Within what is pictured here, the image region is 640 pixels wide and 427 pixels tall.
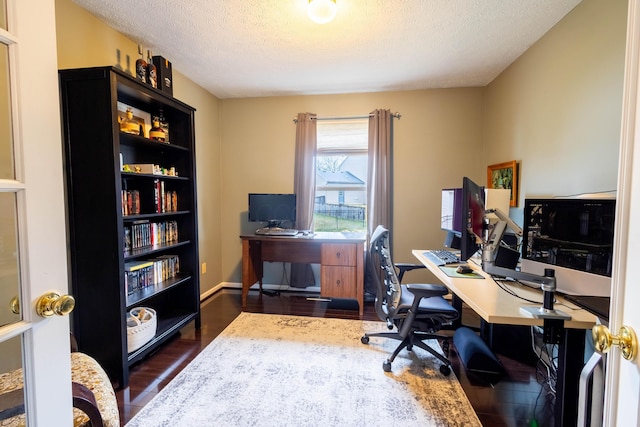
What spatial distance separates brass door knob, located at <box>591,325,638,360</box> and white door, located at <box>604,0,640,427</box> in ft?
0.04

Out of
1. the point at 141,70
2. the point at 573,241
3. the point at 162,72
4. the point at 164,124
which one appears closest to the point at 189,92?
the point at 164,124

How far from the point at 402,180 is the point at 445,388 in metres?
2.18

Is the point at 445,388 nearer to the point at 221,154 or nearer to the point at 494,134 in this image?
the point at 494,134

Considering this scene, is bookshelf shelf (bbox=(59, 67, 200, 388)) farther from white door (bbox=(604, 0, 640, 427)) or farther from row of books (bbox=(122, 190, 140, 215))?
white door (bbox=(604, 0, 640, 427))

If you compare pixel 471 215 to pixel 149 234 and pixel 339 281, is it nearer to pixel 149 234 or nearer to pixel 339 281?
→ pixel 339 281

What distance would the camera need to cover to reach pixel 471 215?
1854 mm

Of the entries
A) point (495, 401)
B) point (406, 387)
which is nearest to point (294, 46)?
point (406, 387)

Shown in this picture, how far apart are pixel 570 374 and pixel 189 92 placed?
3627 millimetres

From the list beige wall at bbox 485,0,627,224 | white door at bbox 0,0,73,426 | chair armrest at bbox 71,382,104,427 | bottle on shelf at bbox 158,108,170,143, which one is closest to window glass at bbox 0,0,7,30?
white door at bbox 0,0,73,426

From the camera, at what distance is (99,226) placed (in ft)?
5.77

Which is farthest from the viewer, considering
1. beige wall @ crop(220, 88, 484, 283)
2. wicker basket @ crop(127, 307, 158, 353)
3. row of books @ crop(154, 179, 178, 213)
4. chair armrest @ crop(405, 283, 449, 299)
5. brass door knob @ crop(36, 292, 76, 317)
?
beige wall @ crop(220, 88, 484, 283)

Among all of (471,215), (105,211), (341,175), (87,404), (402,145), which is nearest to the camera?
(87,404)

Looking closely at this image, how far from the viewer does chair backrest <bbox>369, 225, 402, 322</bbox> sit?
2.01m

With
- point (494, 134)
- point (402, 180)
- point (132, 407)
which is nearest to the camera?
point (132, 407)
